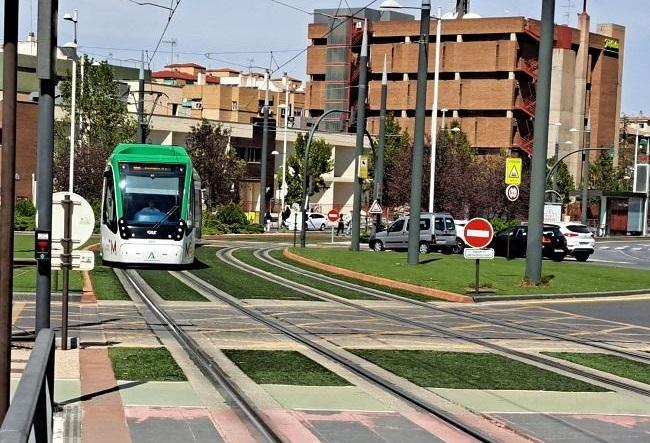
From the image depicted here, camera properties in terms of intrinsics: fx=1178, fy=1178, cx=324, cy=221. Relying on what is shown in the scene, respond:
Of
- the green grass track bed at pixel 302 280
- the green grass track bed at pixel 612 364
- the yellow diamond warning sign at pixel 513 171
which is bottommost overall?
the green grass track bed at pixel 302 280

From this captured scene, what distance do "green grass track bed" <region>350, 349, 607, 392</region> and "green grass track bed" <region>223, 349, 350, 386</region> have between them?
0.92 metres

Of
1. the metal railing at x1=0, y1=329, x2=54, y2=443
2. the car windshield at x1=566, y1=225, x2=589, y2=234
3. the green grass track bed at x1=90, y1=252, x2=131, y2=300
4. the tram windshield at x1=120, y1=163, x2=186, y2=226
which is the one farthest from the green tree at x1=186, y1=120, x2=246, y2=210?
the metal railing at x1=0, y1=329, x2=54, y2=443

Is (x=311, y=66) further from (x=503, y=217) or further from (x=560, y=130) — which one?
(x=503, y=217)

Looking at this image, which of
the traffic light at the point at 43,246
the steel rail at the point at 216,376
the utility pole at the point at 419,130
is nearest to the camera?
→ the steel rail at the point at 216,376

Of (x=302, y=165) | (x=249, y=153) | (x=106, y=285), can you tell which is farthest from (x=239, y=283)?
(x=249, y=153)

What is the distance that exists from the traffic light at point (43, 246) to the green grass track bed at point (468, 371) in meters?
4.28

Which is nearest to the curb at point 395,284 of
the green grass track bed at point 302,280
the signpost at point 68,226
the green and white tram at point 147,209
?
Answer: the green grass track bed at point 302,280

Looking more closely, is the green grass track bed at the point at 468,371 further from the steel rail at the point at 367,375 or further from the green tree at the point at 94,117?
the green tree at the point at 94,117

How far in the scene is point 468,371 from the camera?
14336 millimetres

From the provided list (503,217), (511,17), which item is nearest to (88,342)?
(503,217)

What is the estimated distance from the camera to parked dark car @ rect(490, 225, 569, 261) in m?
46.5

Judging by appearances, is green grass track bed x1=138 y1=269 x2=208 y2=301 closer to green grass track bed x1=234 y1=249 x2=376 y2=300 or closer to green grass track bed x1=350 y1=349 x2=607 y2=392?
green grass track bed x1=234 y1=249 x2=376 y2=300

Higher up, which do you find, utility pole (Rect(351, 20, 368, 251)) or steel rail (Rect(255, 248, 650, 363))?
utility pole (Rect(351, 20, 368, 251))

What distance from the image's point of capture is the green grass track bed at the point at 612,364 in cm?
1472
